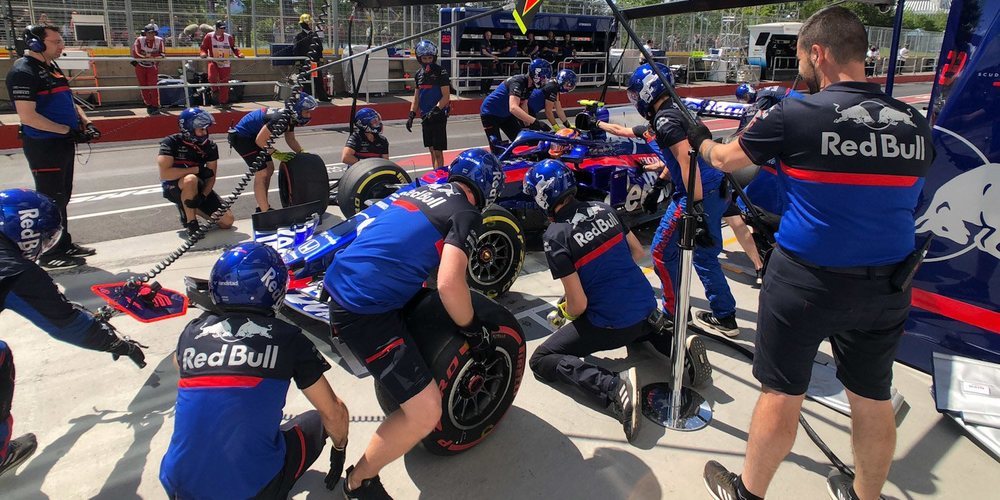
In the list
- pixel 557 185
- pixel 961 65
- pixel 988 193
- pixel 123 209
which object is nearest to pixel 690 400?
pixel 557 185

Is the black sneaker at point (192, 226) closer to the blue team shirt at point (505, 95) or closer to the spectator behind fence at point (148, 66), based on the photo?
the blue team shirt at point (505, 95)

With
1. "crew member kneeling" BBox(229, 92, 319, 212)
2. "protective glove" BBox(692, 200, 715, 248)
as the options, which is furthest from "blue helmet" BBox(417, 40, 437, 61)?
"protective glove" BBox(692, 200, 715, 248)

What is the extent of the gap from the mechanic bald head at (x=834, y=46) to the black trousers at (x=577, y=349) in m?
1.67

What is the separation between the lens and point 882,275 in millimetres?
2305

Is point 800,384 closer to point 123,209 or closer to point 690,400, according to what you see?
point 690,400

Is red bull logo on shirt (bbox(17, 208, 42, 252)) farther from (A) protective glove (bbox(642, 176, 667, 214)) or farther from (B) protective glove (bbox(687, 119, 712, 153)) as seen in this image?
(A) protective glove (bbox(642, 176, 667, 214))

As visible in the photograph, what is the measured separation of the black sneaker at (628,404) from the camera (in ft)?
10.5

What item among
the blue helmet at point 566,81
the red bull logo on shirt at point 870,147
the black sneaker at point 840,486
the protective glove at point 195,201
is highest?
the blue helmet at point 566,81

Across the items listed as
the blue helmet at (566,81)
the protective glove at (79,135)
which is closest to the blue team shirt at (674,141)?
the blue helmet at (566,81)

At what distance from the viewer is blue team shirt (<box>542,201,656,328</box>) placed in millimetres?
3547

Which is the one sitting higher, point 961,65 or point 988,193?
point 961,65

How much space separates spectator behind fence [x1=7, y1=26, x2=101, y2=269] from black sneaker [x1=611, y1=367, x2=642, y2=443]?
4.74 meters

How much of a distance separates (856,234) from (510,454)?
1.84 m

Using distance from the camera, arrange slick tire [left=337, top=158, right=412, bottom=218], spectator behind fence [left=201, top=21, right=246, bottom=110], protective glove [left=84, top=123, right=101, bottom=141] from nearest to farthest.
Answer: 1. slick tire [left=337, top=158, right=412, bottom=218]
2. protective glove [left=84, top=123, right=101, bottom=141]
3. spectator behind fence [left=201, top=21, right=246, bottom=110]
